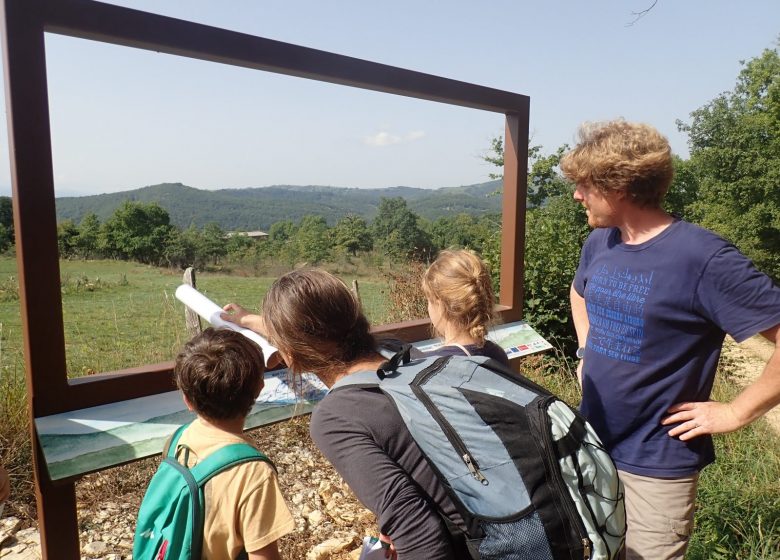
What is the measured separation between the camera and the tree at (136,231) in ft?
142

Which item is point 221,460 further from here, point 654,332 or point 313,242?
point 313,242

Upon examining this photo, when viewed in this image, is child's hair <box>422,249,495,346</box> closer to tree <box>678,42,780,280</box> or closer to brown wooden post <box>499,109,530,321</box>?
brown wooden post <box>499,109,530,321</box>

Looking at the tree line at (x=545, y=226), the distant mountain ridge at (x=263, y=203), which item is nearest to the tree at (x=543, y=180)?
the tree line at (x=545, y=226)

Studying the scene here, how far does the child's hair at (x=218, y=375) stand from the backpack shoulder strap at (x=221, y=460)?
115mm

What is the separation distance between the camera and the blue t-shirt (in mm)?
1529

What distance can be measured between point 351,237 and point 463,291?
128 ft

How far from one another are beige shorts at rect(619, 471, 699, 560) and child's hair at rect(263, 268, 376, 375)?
101 centimetres

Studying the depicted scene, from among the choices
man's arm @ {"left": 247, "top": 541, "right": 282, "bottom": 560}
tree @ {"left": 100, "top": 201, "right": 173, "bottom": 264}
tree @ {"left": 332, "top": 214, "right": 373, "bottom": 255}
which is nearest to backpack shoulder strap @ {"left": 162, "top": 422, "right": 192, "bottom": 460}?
man's arm @ {"left": 247, "top": 541, "right": 282, "bottom": 560}

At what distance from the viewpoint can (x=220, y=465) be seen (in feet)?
4.45

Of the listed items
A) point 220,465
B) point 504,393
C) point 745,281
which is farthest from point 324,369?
point 745,281

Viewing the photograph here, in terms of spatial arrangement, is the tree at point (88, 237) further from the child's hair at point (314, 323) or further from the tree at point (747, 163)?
the child's hair at point (314, 323)

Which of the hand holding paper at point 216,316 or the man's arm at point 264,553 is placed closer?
the man's arm at point 264,553

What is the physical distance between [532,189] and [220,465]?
35.8m

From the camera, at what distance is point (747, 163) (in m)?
28.2
